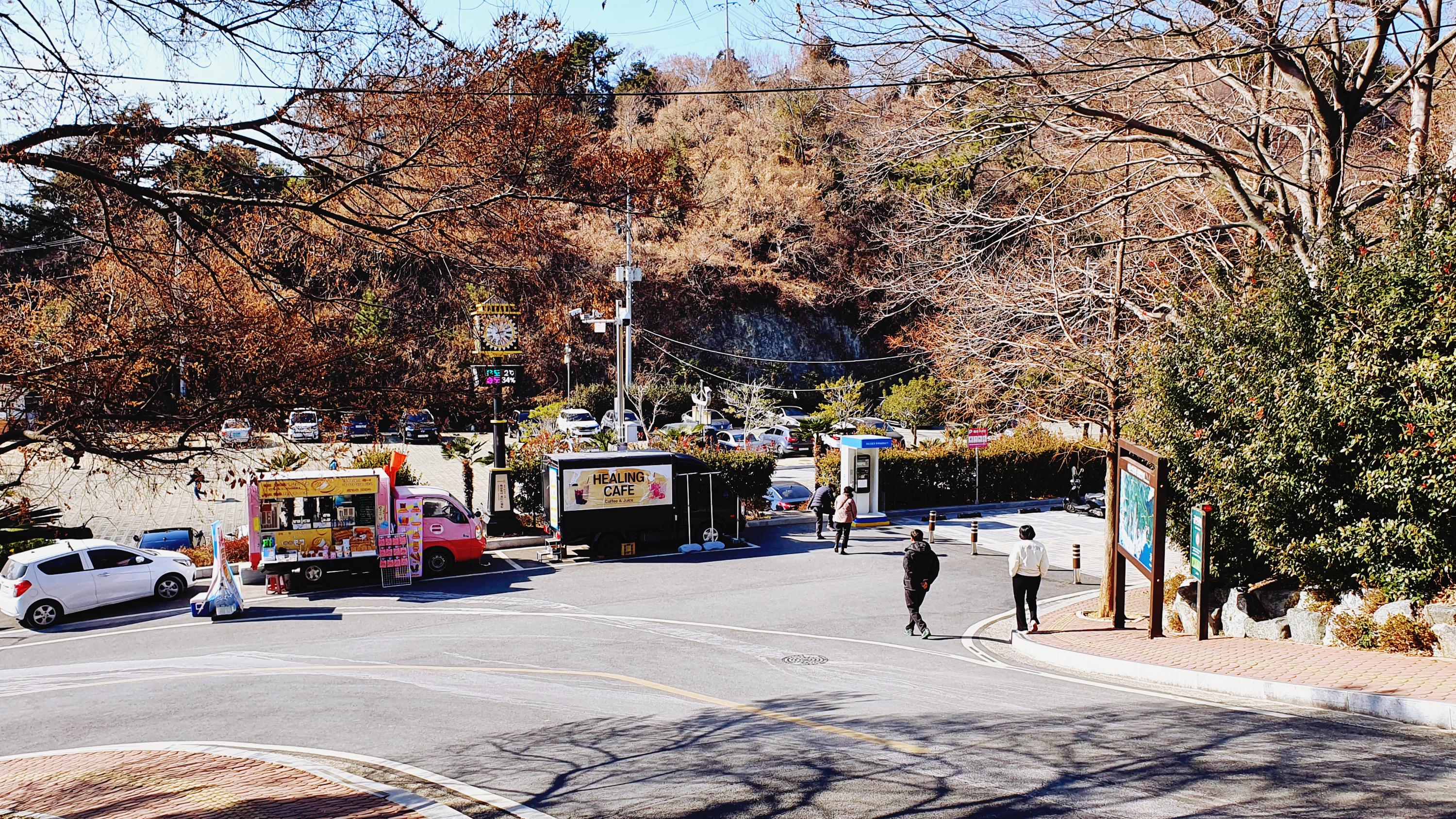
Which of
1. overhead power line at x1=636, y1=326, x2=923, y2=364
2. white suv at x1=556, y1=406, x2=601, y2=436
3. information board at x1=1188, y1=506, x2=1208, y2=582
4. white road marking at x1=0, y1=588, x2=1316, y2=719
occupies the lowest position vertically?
white road marking at x1=0, y1=588, x2=1316, y2=719

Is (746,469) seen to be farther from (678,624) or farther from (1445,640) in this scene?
(1445,640)

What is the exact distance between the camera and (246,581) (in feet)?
66.1

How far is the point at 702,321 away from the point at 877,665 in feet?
177

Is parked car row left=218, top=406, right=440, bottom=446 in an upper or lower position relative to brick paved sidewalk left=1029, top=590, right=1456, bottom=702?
upper

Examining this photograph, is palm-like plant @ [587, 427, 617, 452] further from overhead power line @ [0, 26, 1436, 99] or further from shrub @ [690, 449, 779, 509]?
overhead power line @ [0, 26, 1436, 99]

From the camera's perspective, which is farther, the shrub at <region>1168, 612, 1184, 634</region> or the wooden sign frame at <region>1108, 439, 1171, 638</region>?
the shrub at <region>1168, 612, 1184, 634</region>

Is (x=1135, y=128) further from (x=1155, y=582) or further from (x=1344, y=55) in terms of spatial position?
(x=1155, y=582)

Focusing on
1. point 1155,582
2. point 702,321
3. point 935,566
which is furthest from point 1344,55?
point 702,321

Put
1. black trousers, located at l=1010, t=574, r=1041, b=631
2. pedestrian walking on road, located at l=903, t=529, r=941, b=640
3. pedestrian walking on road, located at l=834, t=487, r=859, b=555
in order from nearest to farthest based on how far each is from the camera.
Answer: black trousers, located at l=1010, t=574, r=1041, b=631 < pedestrian walking on road, located at l=903, t=529, r=941, b=640 < pedestrian walking on road, located at l=834, t=487, r=859, b=555

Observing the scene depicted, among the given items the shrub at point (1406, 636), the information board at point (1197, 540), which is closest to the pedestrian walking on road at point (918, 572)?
the information board at point (1197, 540)

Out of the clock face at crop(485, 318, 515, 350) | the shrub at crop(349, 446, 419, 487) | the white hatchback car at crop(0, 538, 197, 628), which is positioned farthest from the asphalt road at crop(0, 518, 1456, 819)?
the clock face at crop(485, 318, 515, 350)

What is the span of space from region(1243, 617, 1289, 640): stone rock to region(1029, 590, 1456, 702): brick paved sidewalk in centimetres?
11

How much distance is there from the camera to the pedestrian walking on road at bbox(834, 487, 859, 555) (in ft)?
72.6

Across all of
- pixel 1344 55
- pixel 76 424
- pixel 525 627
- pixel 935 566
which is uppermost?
pixel 1344 55
